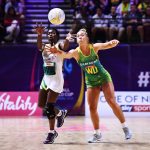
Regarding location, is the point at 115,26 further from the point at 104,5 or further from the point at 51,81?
the point at 51,81

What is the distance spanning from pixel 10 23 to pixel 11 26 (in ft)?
0.54

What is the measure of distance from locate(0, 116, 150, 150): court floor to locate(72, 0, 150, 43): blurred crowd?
315 cm

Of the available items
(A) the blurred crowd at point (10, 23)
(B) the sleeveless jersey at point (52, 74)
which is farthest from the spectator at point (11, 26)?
(B) the sleeveless jersey at point (52, 74)

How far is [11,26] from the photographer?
15781 mm

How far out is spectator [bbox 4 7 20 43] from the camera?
15641 millimetres

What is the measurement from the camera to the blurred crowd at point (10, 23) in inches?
617

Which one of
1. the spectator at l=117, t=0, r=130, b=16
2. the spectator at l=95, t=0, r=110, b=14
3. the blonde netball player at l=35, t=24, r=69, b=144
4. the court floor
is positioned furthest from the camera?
the spectator at l=95, t=0, r=110, b=14

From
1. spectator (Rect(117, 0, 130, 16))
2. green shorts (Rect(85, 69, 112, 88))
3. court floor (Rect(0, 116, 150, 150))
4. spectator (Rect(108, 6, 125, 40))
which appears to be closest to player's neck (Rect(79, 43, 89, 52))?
green shorts (Rect(85, 69, 112, 88))

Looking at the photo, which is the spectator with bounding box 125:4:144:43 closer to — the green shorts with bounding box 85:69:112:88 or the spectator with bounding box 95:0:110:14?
the spectator with bounding box 95:0:110:14

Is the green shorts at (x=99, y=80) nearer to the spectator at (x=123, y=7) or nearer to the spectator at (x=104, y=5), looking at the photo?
the spectator at (x=123, y=7)

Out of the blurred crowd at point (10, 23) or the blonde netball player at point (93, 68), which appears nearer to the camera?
the blonde netball player at point (93, 68)

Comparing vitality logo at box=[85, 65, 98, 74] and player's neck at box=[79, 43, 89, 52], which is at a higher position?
player's neck at box=[79, 43, 89, 52]

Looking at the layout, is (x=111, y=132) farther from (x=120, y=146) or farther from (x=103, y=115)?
(x=103, y=115)

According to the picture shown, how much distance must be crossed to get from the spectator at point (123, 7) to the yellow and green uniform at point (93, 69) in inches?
305
